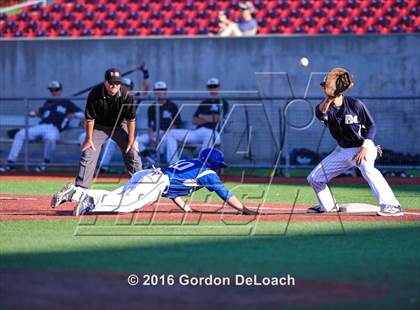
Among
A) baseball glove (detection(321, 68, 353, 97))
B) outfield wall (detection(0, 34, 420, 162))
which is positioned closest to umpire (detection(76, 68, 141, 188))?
A: baseball glove (detection(321, 68, 353, 97))

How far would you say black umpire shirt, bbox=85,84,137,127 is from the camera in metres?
12.4

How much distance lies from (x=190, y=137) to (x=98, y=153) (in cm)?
702

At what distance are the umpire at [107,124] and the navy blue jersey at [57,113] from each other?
8029mm

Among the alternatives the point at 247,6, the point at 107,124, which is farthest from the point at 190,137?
the point at 107,124

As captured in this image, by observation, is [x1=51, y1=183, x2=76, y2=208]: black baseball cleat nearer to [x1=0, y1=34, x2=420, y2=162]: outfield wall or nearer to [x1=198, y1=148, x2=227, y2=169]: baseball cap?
[x1=198, y1=148, x2=227, y2=169]: baseball cap

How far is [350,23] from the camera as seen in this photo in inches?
961

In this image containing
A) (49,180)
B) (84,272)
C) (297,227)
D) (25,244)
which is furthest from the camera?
(49,180)

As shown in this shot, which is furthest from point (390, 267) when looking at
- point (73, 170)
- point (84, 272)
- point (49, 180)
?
point (73, 170)

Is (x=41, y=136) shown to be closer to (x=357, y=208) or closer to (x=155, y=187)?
(x=155, y=187)

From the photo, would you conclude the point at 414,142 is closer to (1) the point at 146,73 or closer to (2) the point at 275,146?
(2) the point at 275,146

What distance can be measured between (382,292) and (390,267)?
3.69 feet

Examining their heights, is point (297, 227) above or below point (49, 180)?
above

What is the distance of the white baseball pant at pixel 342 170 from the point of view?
448 inches

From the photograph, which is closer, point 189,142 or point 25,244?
point 25,244
